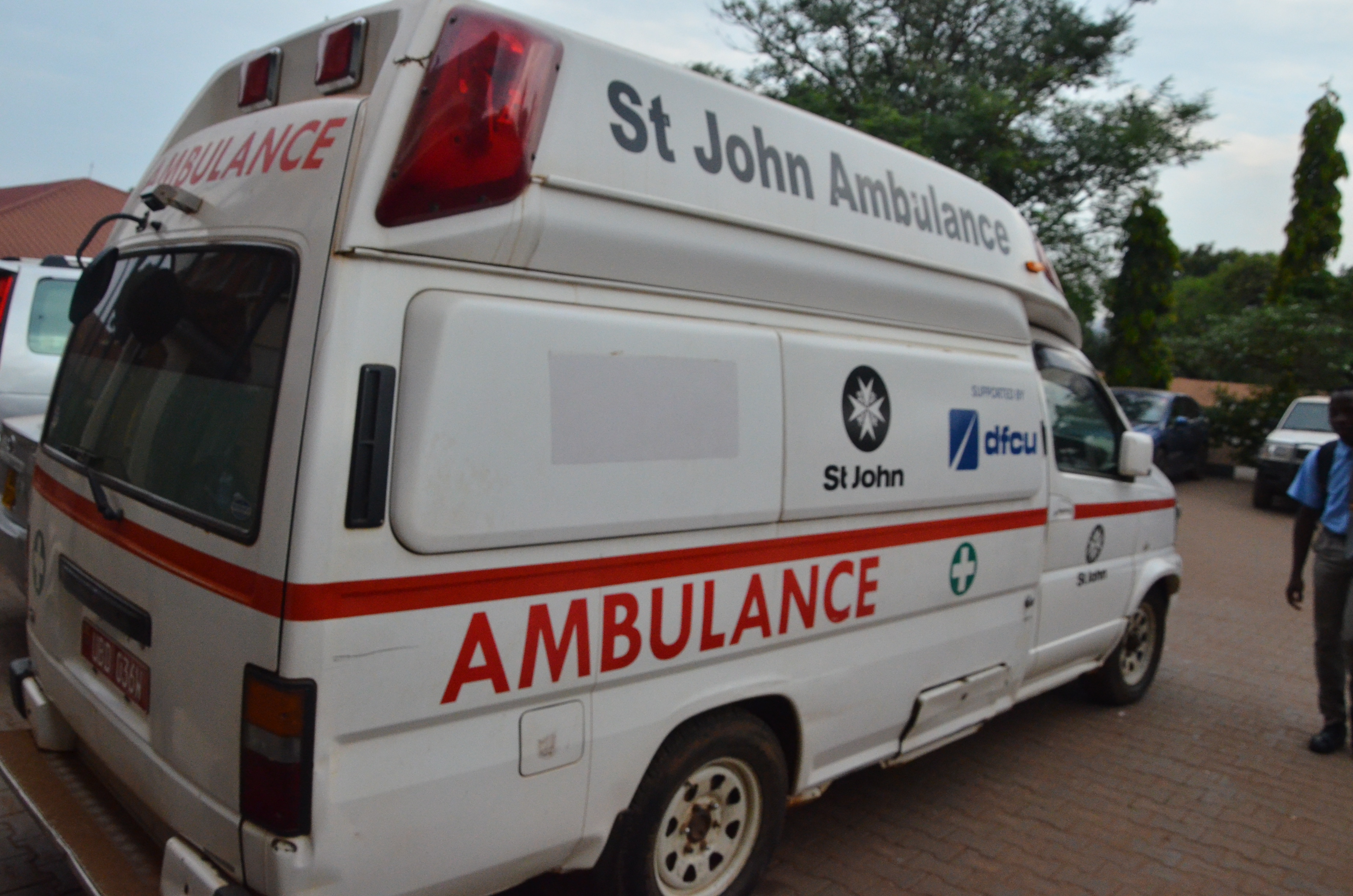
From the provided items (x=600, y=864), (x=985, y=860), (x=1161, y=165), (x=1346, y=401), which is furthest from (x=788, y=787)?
(x=1161, y=165)

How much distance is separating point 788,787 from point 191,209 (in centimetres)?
254

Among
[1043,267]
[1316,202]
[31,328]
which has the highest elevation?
[1316,202]

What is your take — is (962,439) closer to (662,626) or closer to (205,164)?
(662,626)

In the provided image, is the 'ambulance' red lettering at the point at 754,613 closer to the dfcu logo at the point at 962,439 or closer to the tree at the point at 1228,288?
the dfcu logo at the point at 962,439

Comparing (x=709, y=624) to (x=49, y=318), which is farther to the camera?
(x=49, y=318)

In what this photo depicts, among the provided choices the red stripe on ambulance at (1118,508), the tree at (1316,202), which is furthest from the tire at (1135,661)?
the tree at (1316,202)

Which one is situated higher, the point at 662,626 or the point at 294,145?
the point at 294,145

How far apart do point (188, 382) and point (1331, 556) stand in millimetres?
5407

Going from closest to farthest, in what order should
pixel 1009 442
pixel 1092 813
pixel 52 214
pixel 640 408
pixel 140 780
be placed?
pixel 140 780 < pixel 640 408 < pixel 1009 442 < pixel 1092 813 < pixel 52 214

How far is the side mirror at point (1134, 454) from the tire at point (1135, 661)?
93cm

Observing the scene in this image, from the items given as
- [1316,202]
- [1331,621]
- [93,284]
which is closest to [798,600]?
[93,284]

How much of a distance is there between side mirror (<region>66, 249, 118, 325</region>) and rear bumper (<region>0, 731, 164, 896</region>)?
135 cm

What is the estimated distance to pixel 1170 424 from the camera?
16.2m

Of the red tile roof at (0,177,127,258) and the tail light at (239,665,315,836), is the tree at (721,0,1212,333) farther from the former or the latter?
the tail light at (239,665,315,836)
